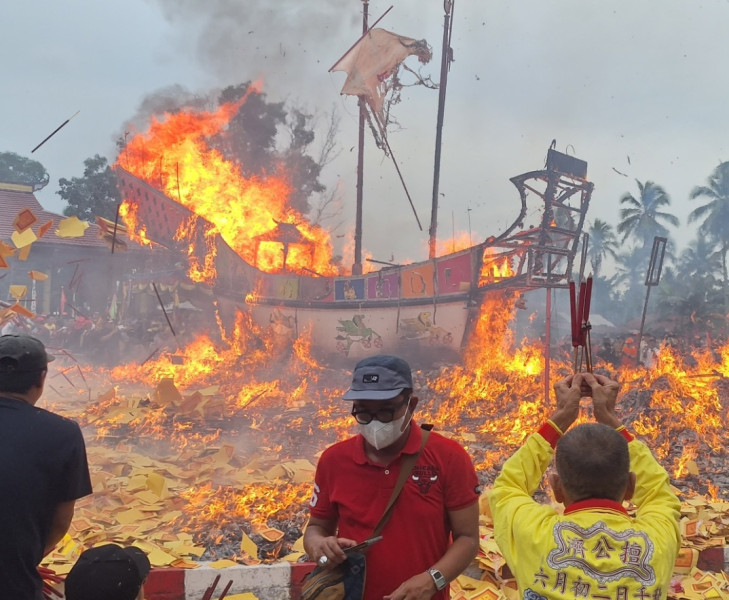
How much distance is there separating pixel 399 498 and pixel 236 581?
2938 millimetres

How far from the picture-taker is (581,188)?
13648 mm

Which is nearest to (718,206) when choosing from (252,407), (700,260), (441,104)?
(700,260)

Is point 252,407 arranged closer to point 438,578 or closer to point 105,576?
point 438,578

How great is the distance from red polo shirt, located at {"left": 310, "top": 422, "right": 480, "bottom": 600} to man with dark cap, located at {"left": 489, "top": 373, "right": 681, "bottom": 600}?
31cm

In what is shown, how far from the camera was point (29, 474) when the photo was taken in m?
2.18

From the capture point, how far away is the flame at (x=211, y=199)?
62.4ft

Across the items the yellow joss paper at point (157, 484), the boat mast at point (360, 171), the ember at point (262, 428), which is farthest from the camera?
the boat mast at point (360, 171)

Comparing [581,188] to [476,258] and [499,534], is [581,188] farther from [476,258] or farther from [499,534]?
[499,534]

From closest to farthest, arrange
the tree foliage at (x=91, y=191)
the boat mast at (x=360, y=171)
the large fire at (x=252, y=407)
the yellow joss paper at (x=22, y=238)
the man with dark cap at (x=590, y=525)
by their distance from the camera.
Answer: the man with dark cap at (x=590, y=525), the large fire at (x=252, y=407), the yellow joss paper at (x=22, y=238), the boat mast at (x=360, y=171), the tree foliage at (x=91, y=191)

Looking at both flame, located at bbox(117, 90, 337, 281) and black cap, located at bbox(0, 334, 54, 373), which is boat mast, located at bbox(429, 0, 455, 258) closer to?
flame, located at bbox(117, 90, 337, 281)

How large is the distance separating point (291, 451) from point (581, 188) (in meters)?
9.26

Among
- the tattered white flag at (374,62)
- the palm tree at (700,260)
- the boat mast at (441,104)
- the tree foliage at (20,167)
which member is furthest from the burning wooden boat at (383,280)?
the palm tree at (700,260)

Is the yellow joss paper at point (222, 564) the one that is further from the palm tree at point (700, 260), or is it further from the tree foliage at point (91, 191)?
the palm tree at point (700, 260)

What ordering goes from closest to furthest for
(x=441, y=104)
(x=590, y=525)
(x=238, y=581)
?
1. (x=590, y=525)
2. (x=238, y=581)
3. (x=441, y=104)
